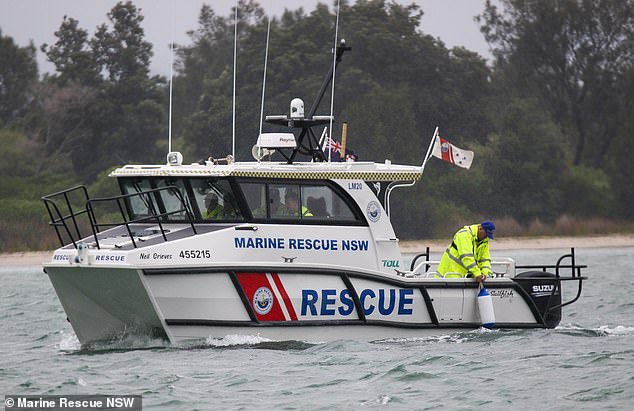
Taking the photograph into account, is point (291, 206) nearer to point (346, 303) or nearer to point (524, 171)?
point (346, 303)

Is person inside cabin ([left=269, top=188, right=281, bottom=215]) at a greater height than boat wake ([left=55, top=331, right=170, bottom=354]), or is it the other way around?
person inside cabin ([left=269, top=188, right=281, bottom=215])

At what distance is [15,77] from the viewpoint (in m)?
57.2

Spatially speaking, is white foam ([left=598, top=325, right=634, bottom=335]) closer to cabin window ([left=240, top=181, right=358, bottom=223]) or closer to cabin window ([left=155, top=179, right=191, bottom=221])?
cabin window ([left=240, top=181, right=358, bottom=223])

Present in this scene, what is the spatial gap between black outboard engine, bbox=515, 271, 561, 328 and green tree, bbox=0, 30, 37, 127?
4107 cm

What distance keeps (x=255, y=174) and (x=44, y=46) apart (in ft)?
141

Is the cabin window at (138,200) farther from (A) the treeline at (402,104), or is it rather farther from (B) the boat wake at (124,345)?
(A) the treeline at (402,104)

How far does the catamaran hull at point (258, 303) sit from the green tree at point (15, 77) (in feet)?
135

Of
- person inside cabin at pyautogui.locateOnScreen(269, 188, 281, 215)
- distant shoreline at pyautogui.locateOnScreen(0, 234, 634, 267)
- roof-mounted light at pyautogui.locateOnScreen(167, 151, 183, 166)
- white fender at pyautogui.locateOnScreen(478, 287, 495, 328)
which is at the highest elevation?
roof-mounted light at pyautogui.locateOnScreen(167, 151, 183, 166)

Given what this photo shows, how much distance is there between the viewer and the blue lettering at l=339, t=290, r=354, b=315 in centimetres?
1580

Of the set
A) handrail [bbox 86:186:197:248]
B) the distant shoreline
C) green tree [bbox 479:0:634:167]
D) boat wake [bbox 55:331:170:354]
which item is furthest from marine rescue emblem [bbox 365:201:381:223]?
green tree [bbox 479:0:634:167]

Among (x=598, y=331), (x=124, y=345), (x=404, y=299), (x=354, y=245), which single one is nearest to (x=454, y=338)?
(x=404, y=299)

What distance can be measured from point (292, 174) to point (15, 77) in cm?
4349

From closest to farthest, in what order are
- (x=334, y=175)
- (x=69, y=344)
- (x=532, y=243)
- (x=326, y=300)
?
(x=326, y=300) → (x=334, y=175) → (x=69, y=344) → (x=532, y=243)

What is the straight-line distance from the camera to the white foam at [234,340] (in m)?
15.3
